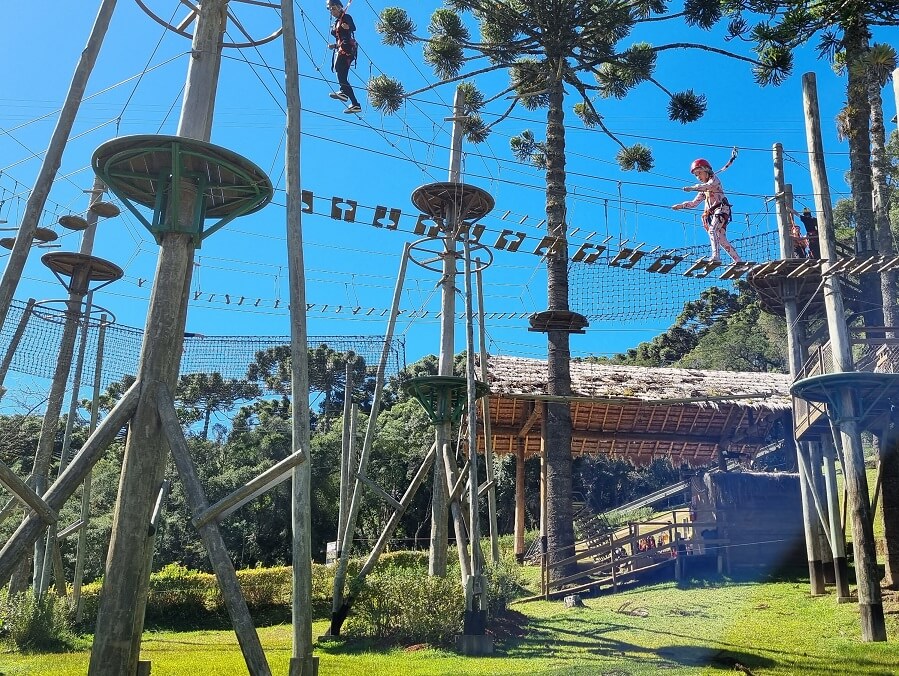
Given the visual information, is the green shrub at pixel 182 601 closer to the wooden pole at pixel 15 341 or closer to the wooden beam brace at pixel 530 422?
the wooden beam brace at pixel 530 422

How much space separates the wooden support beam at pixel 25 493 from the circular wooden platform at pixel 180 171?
228 centimetres

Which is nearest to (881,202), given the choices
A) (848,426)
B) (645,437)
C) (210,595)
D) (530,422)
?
(645,437)

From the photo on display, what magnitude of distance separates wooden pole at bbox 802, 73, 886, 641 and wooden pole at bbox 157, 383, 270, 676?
6895mm

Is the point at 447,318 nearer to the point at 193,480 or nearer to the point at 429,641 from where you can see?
the point at 429,641

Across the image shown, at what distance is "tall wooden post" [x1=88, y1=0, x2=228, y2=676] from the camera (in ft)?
18.5

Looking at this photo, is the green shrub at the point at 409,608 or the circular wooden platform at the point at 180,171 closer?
the circular wooden platform at the point at 180,171

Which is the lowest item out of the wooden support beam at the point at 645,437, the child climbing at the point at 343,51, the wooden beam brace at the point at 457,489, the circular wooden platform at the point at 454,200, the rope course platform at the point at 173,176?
the wooden beam brace at the point at 457,489

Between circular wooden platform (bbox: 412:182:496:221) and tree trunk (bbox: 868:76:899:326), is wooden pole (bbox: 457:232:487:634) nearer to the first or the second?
circular wooden platform (bbox: 412:182:496:221)

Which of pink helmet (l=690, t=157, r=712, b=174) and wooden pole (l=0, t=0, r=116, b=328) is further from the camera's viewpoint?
pink helmet (l=690, t=157, r=712, b=174)

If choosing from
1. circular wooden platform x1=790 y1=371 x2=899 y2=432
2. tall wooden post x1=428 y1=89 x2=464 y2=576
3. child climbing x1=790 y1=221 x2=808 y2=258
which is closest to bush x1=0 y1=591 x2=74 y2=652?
tall wooden post x1=428 y1=89 x2=464 y2=576

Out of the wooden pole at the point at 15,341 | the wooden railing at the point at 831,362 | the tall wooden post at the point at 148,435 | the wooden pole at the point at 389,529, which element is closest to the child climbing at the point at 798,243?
the wooden railing at the point at 831,362

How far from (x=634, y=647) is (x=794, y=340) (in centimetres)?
709

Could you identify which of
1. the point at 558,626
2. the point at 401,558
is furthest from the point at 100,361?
the point at 401,558

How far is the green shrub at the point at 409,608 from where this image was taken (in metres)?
9.73
